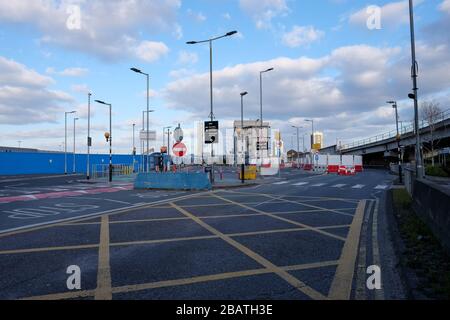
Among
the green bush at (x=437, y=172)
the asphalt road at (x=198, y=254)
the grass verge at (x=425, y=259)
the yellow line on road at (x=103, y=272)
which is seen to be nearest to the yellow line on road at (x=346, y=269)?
the asphalt road at (x=198, y=254)

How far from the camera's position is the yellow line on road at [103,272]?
15.5ft

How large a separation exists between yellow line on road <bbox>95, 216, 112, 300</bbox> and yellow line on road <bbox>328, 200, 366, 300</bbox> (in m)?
2.77

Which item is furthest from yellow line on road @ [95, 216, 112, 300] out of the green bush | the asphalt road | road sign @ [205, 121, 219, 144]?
the green bush

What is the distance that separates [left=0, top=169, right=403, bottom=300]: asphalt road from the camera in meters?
4.91

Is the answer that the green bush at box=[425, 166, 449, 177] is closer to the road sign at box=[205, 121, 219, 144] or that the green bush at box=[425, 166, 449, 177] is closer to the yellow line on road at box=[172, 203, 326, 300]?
the road sign at box=[205, 121, 219, 144]

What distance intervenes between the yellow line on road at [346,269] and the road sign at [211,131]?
17781mm

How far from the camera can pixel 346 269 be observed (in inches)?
232

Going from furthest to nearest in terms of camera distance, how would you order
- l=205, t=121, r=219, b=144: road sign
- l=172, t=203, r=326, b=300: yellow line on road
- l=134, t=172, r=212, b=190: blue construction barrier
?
l=205, t=121, r=219, b=144: road sign
l=134, t=172, r=212, b=190: blue construction barrier
l=172, t=203, r=326, b=300: yellow line on road

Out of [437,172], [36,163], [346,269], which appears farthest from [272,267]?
[36,163]

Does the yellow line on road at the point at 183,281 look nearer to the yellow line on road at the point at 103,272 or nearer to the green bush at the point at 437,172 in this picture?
the yellow line on road at the point at 103,272

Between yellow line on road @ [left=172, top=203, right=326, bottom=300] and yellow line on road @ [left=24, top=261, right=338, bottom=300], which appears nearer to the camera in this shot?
yellow line on road @ [left=24, top=261, right=338, bottom=300]
